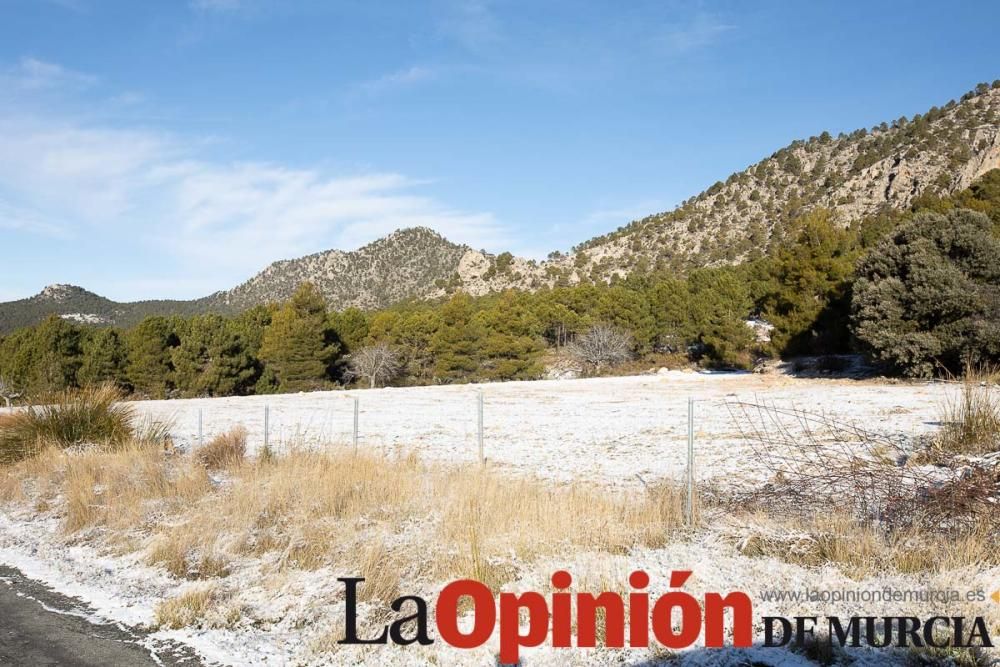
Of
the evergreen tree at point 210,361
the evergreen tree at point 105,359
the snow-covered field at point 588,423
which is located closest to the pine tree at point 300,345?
the evergreen tree at point 210,361

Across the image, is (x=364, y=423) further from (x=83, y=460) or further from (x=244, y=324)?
(x=244, y=324)

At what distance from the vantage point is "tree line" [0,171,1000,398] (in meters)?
34.0

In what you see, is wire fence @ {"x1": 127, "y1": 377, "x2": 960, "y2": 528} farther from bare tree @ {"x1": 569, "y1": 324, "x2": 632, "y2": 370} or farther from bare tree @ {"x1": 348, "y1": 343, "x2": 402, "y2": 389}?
bare tree @ {"x1": 348, "y1": 343, "x2": 402, "y2": 389}

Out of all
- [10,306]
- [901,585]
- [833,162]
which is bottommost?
[901,585]

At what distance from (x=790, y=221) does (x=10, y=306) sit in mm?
125350

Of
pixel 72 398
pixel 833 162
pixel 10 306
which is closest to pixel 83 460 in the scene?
pixel 72 398

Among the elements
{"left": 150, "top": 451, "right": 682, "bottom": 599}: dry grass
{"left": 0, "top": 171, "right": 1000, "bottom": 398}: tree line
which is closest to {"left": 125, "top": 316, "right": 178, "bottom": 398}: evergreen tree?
{"left": 0, "top": 171, "right": 1000, "bottom": 398}: tree line

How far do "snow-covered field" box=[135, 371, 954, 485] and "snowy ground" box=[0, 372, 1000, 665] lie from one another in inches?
2.0

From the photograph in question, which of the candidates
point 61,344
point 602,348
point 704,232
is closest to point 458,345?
point 602,348

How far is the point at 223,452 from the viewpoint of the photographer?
1181 cm

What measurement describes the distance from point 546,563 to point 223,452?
856 centimetres

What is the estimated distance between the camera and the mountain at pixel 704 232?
223ft

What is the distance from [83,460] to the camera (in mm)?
10148

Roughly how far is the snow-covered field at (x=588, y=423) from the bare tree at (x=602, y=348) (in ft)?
50.6
